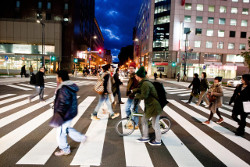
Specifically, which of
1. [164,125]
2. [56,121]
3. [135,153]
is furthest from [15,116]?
[164,125]

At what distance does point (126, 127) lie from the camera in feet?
14.9

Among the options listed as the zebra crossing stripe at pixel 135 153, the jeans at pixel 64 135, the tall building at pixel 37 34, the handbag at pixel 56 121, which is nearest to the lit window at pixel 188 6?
the tall building at pixel 37 34

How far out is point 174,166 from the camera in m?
3.07

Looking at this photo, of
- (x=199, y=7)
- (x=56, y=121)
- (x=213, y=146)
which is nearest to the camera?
(x=56, y=121)

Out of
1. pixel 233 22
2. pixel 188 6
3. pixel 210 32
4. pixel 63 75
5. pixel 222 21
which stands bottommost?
pixel 63 75

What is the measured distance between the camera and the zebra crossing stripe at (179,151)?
3.22 m

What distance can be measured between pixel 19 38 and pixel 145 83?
44110 millimetres

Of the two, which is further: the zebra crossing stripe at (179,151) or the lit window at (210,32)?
the lit window at (210,32)

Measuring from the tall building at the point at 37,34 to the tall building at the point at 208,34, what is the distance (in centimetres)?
2177

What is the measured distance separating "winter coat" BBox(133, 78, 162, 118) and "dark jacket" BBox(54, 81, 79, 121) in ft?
5.04

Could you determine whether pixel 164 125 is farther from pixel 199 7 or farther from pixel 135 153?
pixel 199 7

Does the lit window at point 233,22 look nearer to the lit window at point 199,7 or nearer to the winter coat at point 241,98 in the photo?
the lit window at point 199,7

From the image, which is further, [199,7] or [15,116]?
[199,7]

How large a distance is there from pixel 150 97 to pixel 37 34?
1682 inches
